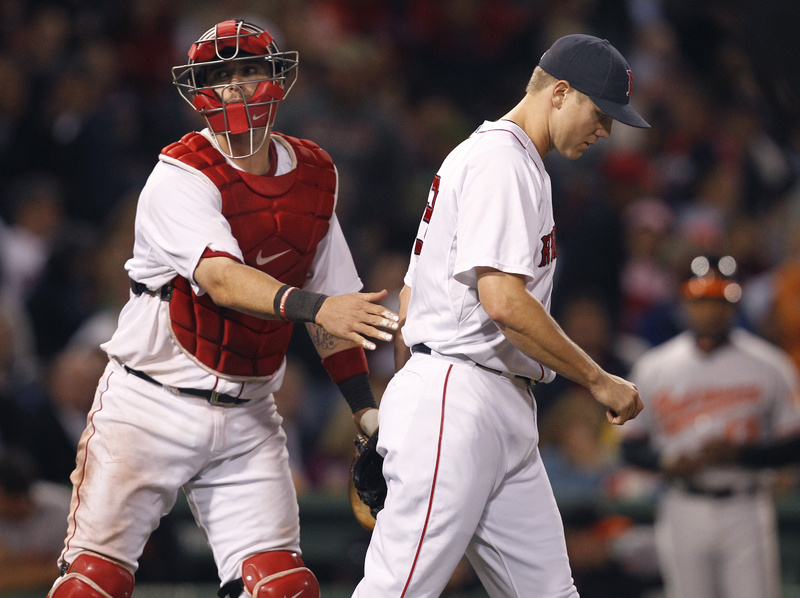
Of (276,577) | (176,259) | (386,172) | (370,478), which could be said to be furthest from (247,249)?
(386,172)

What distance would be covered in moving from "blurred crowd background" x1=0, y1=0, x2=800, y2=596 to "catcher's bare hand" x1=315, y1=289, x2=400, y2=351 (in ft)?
9.95

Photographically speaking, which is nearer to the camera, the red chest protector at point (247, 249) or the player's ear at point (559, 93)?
the player's ear at point (559, 93)

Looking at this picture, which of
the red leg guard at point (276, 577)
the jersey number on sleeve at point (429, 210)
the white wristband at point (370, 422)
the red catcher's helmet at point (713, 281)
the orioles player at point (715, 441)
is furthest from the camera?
the red catcher's helmet at point (713, 281)

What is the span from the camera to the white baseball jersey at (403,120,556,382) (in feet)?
8.75

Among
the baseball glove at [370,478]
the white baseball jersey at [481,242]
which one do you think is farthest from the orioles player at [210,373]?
the white baseball jersey at [481,242]

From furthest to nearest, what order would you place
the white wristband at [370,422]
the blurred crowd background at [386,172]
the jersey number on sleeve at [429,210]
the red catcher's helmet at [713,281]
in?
the blurred crowd background at [386,172] < the red catcher's helmet at [713,281] < the white wristband at [370,422] < the jersey number on sleeve at [429,210]

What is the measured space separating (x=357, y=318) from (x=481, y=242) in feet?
1.23

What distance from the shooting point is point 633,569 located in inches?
230

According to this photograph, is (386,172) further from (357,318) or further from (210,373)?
(357,318)

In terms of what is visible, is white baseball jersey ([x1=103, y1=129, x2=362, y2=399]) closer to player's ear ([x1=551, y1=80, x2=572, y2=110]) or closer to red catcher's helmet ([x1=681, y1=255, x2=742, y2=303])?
player's ear ([x1=551, y1=80, x2=572, y2=110])

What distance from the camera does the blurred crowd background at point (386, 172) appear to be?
6.20m

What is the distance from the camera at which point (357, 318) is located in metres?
2.72

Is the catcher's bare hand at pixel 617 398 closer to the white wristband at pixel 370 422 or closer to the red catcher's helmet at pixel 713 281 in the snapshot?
the white wristband at pixel 370 422

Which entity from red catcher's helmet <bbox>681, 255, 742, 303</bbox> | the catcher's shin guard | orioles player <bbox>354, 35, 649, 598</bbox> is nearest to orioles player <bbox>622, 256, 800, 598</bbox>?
red catcher's helmet <bbox>681, 255, 742, 303</bbox>
